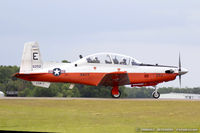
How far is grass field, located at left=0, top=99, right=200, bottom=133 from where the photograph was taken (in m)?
19.6

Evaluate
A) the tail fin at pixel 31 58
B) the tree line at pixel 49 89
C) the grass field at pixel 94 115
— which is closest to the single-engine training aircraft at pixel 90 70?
the tail fin at pixel 31 58

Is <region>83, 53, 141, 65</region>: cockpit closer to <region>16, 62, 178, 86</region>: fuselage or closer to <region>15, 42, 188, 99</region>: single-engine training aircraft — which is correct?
<region>15, 42, 188, 99</region>: single-engine training aircraft

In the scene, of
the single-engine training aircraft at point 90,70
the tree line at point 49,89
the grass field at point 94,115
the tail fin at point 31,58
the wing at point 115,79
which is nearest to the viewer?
the grass field at point 94,115

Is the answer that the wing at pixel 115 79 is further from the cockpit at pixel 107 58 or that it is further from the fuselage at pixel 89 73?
the cockpit at pixel 107 58

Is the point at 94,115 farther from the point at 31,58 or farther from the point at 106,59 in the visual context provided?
the point at 31,58

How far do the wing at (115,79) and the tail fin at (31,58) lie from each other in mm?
4337

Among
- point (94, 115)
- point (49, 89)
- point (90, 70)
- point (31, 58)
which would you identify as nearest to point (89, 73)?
point (90, 70)

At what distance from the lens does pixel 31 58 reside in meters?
31.0

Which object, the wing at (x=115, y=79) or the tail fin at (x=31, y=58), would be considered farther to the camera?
the tail fin at (x=31, y=58)

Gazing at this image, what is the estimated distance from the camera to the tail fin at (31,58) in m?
30.8

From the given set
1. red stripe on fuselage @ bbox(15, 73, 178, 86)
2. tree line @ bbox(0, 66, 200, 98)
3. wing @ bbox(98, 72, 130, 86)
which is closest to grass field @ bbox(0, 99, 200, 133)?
wing @ bbox(98, 72, 130, 86)

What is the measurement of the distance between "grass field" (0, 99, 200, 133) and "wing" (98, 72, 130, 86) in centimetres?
273

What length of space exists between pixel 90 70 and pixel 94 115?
27.5 feet

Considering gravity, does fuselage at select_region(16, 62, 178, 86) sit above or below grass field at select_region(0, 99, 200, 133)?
above
